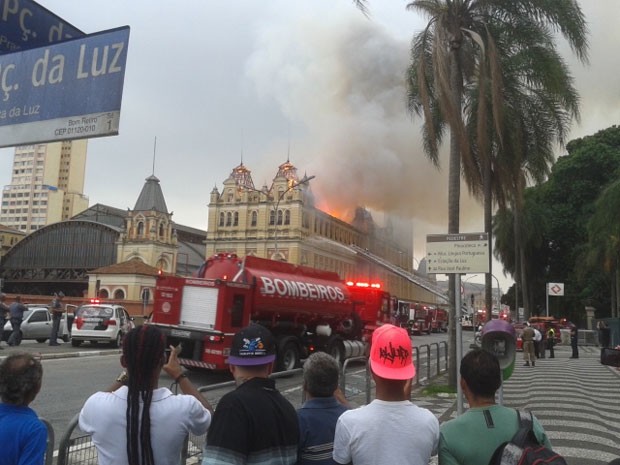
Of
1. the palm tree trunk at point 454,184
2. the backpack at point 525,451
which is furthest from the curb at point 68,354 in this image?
the backpack at point 525,451

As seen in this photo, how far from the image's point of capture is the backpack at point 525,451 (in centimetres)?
247

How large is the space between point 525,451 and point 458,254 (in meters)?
6.32

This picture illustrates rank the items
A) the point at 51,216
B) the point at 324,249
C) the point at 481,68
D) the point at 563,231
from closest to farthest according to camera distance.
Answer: the point at 481,68 → the point at 324,249 → the point at 563,231 → the point at 51,216

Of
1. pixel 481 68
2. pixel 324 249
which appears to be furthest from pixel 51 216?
pixel 481 68

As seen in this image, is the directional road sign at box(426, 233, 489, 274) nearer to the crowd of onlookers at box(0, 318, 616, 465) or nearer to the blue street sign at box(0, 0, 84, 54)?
the crowd of onlookers at box(0, 318, 616, 465)

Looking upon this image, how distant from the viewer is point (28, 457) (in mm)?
2650

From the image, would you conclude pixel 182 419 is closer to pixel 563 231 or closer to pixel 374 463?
pixel 374 463

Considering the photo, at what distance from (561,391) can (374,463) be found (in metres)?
12.4

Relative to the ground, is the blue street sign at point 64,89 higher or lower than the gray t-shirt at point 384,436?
higher

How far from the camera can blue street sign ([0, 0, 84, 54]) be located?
4805mm

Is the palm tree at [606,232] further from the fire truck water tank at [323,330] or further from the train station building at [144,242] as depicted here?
the train station building at [144,242]

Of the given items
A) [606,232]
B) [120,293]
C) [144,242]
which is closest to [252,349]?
[606,232]

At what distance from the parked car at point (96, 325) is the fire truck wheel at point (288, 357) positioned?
345 inches

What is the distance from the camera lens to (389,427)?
280 cm
